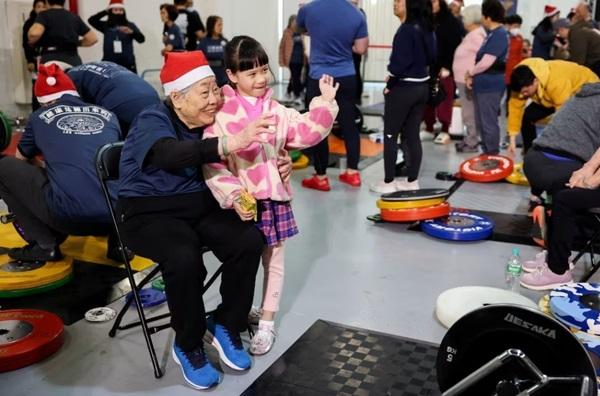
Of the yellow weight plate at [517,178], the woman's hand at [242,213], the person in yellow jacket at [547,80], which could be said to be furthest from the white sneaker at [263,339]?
the yellow weight plate at [517,178]

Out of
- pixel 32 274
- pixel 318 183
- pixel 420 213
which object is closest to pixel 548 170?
pixel 420 213

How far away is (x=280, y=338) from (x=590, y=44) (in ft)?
15.8

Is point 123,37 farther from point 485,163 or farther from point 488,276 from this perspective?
point 488,276

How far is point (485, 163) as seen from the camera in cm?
551

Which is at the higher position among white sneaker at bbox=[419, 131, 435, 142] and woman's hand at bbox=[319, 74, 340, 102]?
woman's hand at bbox=[319, 74, 340, 102]

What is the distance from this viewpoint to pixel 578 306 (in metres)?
2.61

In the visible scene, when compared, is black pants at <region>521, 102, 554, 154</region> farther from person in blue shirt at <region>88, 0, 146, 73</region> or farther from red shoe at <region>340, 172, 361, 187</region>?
person in blue shirt at <region>88, 0, 146, 73</region>

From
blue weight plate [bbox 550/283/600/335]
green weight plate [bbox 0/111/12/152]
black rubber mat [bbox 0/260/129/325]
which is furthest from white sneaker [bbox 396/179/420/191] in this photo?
green weight plate [bbox 0/111/12/152]

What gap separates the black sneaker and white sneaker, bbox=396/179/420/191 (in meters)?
2.77

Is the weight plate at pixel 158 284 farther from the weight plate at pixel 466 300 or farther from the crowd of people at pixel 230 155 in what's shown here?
the weight plate at pixel 466 300

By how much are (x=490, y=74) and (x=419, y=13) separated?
152 centimetres

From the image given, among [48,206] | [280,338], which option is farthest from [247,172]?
[48,206]

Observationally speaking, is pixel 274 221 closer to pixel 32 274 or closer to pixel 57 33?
pixel 32 274

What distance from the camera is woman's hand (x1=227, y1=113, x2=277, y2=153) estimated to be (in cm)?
214
